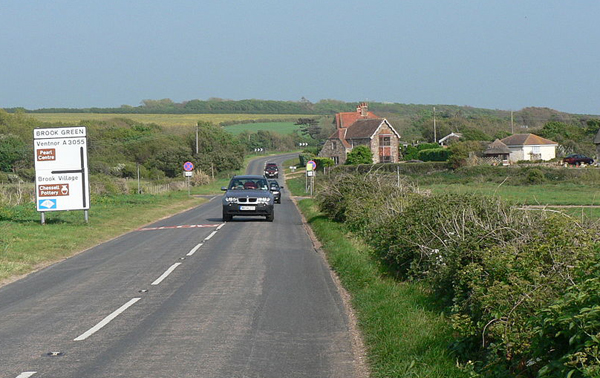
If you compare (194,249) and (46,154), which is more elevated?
(46,154)

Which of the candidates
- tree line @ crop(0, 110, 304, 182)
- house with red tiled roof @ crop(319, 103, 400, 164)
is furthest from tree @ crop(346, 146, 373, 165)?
tree line @ crop(0, 110, 304, 182)

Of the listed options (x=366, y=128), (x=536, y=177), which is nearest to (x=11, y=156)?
(x=366, y=128)

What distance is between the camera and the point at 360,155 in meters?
85.7

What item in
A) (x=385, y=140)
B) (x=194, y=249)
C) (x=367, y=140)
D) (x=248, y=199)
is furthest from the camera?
(x=385, y=140)

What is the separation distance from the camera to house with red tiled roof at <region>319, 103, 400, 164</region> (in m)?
92.1

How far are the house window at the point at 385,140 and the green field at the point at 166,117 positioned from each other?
60693 mm

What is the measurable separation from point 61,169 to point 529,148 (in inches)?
2793

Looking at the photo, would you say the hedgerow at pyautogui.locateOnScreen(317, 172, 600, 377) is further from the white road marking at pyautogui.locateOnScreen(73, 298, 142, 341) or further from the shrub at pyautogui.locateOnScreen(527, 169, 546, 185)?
the shrub at pyautogui.locateOnScreen(527, 169, 546, 185)

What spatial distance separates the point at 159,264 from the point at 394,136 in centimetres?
7938

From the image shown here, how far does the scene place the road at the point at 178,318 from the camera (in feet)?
23.9

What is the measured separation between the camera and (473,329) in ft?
22.8

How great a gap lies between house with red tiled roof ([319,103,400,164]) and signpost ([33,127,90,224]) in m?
Answer: 66.0

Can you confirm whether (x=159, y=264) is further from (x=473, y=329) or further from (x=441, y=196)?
(x=473, y=329)

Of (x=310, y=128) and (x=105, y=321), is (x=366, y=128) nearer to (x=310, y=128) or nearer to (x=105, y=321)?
(x=310, y=128)
